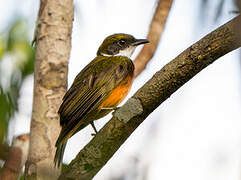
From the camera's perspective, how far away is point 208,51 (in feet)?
9.81

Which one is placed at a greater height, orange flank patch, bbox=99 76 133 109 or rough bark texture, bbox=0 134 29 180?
orange flank patch, bbox=99 76 133 109

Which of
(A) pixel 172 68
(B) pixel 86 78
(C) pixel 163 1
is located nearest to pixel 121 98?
(B) pixel 86 78

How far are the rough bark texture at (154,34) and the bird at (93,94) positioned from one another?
0.38 ft

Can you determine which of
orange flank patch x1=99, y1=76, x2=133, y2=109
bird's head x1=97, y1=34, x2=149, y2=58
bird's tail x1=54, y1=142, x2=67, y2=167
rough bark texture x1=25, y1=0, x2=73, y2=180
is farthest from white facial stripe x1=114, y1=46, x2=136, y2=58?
bird's tail x1=54, y1=142, x2=67, y2=167

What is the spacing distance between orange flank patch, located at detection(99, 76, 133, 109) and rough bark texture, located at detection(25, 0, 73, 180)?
53cm

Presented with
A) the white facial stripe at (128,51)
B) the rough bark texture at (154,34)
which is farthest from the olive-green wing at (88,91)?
the white facial stripe at (128,51)

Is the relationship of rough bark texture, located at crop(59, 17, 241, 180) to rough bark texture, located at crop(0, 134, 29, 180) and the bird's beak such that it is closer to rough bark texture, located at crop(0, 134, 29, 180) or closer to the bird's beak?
rough bark texture, located at crop(0, 134, 29, 180)

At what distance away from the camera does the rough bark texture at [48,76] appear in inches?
177

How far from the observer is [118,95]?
5.24 metres

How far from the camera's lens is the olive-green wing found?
465cm

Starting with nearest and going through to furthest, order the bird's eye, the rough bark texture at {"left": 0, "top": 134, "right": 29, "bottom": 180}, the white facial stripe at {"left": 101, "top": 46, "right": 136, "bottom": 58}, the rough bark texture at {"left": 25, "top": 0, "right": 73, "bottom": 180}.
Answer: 1. the rough bark texture at {"left": 0, "top": 134, "right": 29, "bottom": 180}
2. the rough bark texture at {"left": 25, "top": 0, "right": 73, "bottom": 180}
3. the white facial stripe at {"left": 101, "top": 46, "right": 136, "bottom": 58}
4. the bird's eye

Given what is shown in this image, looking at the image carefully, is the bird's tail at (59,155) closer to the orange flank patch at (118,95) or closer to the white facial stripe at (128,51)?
the orange flank patch at (118,95)

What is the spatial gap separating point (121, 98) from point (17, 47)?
1.40 m

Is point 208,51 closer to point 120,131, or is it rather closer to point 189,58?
point 189,58
